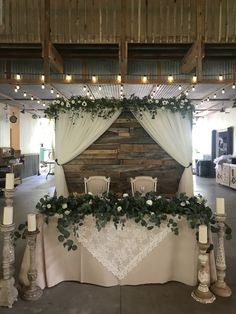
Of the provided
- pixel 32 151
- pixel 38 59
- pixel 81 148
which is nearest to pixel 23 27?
pixel 38 59

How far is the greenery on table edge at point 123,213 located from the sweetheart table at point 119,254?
0.07 metres

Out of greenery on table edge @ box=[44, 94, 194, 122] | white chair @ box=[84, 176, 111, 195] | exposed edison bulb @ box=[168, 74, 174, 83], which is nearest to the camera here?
greenery on table edge @ box=[44, 94, 194, 122]

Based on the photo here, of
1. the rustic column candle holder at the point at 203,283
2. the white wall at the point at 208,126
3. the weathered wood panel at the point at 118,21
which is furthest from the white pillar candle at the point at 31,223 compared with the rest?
the white wall at the point at 208,126

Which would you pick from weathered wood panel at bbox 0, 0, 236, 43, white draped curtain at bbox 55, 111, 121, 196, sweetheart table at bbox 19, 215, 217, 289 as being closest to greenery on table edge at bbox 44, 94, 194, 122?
white draped curtain at bbox 55, 111, 121, 196

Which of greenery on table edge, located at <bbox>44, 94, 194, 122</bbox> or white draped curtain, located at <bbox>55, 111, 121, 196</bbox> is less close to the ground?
greenery on table edge, located at <bbox>44, 94, 194, 122</bbox>

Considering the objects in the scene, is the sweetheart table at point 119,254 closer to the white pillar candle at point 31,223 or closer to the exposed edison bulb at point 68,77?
the white pillar candle at point 31,223

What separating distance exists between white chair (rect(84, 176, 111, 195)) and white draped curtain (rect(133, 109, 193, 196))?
1101mm

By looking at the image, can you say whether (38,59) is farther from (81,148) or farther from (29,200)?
(29,200)

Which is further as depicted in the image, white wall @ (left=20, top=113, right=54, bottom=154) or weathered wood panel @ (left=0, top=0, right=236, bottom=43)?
white wall @ (left=20, top=113, right=54, bottom=154)

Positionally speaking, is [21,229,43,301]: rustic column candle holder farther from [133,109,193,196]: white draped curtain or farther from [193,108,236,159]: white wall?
[193,108,236,159]: white wall

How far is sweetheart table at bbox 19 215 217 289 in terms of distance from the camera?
2619 millimetres

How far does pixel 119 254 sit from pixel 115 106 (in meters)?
2.49

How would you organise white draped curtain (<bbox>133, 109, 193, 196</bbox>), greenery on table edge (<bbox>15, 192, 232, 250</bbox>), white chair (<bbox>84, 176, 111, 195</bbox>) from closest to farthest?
greenery on table edge (<bbox>15, 192, 232, 250</bbox>)
white draped curtain (<bbox>133, 109, 193, 196</bbox>)
white chair (<bbox>84, 176, 111, 195</bbox>)

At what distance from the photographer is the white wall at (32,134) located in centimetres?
1184
